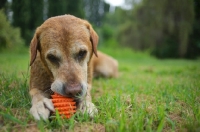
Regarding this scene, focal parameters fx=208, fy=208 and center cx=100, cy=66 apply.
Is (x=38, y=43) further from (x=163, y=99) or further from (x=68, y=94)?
(x=163, y=99)

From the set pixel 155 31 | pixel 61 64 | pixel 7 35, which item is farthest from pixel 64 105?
pixel 155 31

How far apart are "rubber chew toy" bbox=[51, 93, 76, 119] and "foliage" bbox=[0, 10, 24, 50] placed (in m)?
2.56

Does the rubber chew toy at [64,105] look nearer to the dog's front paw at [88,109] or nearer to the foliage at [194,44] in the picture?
the dog's front paw at [88,109]

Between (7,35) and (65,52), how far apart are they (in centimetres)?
230

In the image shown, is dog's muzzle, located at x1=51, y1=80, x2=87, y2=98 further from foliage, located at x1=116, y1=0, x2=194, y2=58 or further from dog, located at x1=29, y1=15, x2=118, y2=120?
foliage, located at x1=116, y1=0, x2=194, y2=58

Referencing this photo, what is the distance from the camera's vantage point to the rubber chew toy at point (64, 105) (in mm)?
2434

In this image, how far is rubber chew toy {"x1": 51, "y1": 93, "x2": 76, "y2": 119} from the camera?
7.98ft

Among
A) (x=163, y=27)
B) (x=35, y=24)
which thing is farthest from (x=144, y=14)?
(x=35, y=24)

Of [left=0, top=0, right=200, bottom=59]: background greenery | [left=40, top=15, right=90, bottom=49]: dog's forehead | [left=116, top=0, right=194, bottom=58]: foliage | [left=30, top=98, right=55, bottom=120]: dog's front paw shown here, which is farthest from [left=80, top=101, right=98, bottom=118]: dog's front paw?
[left=116, top=0, right=194, bottom=58]: foliage

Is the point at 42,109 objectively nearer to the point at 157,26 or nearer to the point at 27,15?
the point at 27,15

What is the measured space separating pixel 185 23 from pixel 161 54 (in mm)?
6435

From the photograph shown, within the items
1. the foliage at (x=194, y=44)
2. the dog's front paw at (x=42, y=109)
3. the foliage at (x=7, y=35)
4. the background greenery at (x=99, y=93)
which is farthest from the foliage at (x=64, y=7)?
the foliage at (x=194, y=44)

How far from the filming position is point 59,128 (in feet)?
7.14

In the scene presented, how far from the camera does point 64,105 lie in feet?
8.11
